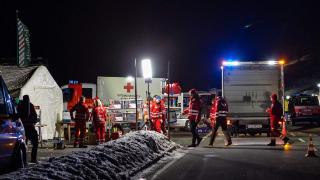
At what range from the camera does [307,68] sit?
64.6 metres

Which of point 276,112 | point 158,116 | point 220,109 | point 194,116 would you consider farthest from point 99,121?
point 276,112

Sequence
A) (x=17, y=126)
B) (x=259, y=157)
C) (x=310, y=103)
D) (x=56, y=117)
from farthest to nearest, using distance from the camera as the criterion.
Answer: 1. (x=310, y=103)
2. (x=56, y=117)
3. (x=259, y=157)
4. (x=17, y=126)

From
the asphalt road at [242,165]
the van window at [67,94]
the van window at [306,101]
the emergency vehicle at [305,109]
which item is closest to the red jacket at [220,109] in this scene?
the asphalt road at [242,165]

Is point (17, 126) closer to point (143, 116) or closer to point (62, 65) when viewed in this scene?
point (143, 116)

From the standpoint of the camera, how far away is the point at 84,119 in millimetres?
20719

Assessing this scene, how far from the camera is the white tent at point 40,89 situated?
2361 cm

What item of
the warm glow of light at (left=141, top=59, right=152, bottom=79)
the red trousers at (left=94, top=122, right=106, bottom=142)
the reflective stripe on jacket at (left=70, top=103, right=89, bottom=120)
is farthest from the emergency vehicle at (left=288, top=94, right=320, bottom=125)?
the reflective stripe on jacket at (left=70, top=103, right=89, bottom=120)

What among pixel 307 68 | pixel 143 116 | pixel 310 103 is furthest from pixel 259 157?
pixel 307 68

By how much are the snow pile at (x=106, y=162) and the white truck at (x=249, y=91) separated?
857cm

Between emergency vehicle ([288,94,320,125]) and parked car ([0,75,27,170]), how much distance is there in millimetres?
29797

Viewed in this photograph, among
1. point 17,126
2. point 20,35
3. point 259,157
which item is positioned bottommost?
point 259,157

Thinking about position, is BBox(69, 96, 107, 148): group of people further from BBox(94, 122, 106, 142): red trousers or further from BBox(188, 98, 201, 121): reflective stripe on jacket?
BBox(188, 98, 201, 121): reflective stripe on jacket

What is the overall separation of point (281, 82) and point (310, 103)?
51.3 ft

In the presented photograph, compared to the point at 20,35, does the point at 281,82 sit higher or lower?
lower
